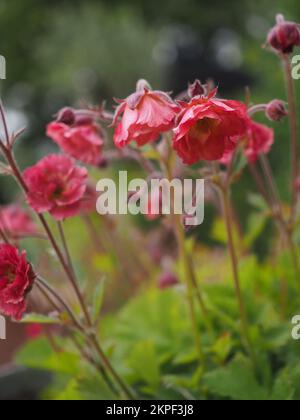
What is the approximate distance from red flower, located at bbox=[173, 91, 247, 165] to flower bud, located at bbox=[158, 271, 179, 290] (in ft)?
0.90

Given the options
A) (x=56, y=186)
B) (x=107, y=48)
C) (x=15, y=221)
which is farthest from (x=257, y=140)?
(x=107, y=48)

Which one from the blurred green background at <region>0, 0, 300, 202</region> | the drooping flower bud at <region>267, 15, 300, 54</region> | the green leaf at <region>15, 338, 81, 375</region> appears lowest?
the green leaf at <region>15, 338, 81, 375</region>

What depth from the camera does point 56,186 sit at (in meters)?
0.42

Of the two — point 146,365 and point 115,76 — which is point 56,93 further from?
point 146,365

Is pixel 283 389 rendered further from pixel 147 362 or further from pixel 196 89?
pixel 196 89

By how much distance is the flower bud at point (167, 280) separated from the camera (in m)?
0.63

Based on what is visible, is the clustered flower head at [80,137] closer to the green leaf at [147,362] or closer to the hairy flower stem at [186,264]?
the hairy flower stem at [186,264]

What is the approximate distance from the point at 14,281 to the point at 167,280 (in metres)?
0.27

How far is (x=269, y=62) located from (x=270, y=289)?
3.84 feet

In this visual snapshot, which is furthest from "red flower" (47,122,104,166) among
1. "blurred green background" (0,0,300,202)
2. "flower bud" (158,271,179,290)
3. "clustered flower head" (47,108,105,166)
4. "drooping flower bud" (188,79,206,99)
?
"blurred green background" (0,0,300,202)

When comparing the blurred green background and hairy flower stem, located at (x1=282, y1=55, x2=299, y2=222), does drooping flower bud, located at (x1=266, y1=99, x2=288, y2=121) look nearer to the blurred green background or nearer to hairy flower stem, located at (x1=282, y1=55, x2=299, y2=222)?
hairy flower stem, located at (x1=282, y1=55, x2=299, y2=222)

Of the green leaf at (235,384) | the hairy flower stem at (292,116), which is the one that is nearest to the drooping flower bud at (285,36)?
the hairy flower stem at (292,116)

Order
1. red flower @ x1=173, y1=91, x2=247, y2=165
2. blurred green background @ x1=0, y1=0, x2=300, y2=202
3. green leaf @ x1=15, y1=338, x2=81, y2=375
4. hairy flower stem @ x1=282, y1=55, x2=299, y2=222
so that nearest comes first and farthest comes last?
red flower @ x1=173, y1=91, x2=247, y2=165, hairy flower stem @ x1=282, y1=55, x2=299, y2=222, green leaf @ x1=15, y1=338, x2=81, y2=375, blurred green background @ x1=0, y1=0, x2=300, y2=202

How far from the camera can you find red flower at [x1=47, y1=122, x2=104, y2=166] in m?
0.45
